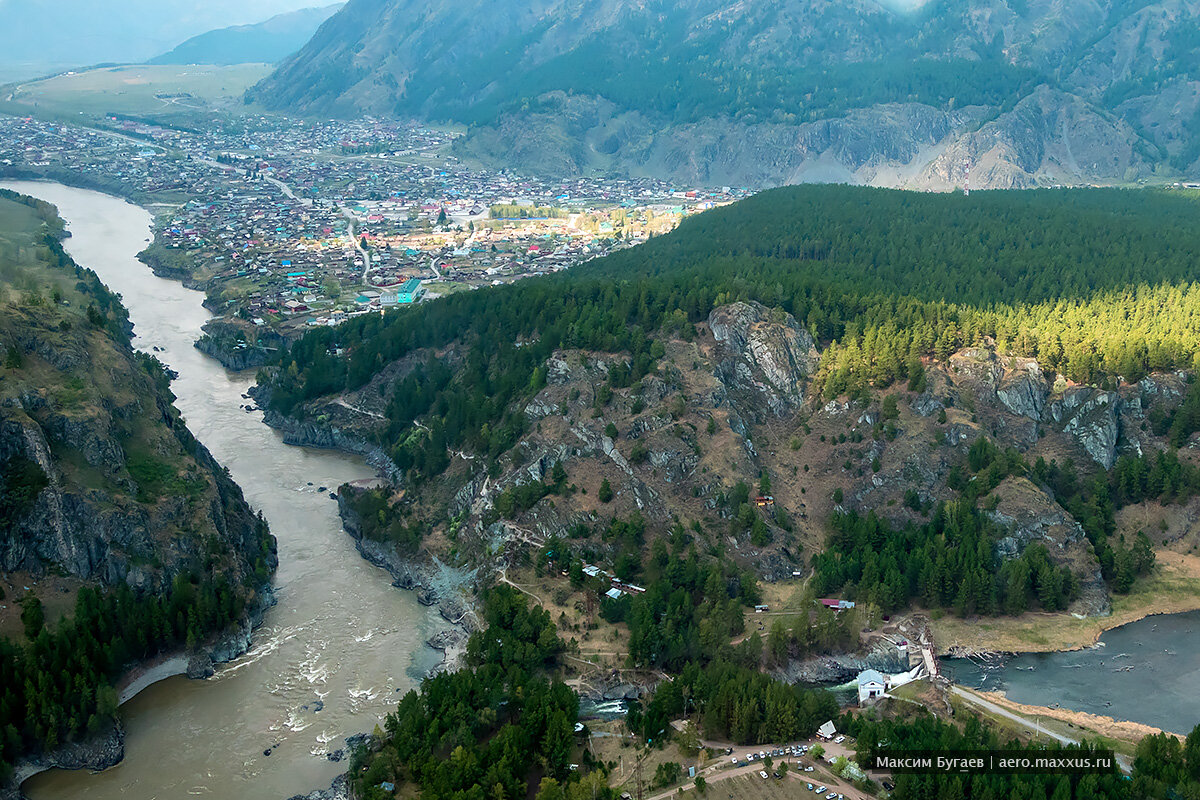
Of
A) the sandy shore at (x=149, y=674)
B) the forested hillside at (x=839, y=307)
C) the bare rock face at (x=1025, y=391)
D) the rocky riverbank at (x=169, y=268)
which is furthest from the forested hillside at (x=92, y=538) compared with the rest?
the rocky riverbank at (x=169, y=268)

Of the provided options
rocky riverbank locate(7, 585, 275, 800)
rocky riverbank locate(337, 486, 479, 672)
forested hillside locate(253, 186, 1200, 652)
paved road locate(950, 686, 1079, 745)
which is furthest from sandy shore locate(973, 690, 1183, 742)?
rocky riverbank locate(7, 585, 275, 800)

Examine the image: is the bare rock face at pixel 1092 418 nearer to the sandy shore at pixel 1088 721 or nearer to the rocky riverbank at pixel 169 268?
the sandy shore at pixel 1088 721

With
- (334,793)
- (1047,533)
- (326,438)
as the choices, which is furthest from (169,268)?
(1047,533)

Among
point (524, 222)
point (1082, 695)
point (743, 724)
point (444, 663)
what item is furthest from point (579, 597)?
point (524, 222)

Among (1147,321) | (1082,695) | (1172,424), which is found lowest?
(1082,695)

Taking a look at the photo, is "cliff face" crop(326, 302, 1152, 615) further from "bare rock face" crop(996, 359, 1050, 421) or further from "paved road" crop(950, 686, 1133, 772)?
"paved road" crop(950, 686, 1133, 772)

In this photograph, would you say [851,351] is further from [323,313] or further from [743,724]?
[323,313]
